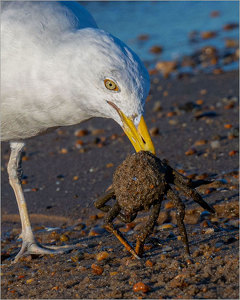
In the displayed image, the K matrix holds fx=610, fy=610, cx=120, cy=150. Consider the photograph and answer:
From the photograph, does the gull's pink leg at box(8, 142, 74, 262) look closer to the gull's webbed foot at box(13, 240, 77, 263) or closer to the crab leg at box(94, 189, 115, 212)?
the gull's webbed foot at box(13, 240, 77, 263)

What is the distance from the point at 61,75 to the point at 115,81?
0.45 metres

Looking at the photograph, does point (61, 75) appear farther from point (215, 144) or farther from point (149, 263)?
point (215, 144)

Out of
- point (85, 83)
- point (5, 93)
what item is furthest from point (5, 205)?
point (85, 83)

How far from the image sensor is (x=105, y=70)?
4.02 m

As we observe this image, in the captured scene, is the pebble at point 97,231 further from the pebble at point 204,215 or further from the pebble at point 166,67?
the pebble at point 166,67

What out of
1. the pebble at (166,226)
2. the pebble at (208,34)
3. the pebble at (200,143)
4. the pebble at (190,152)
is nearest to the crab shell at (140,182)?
the pebble at (166,226)

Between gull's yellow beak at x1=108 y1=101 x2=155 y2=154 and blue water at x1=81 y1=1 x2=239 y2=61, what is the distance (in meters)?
7.36

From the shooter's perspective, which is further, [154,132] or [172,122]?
[172,122]

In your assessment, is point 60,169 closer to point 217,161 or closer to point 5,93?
point 217,161

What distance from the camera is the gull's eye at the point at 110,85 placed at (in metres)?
4.01

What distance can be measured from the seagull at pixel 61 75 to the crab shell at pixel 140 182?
161 millimetres

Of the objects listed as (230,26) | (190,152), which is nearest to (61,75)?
(190,152)

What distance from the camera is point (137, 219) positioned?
520 centimetres

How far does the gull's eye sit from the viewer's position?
4012 mm
